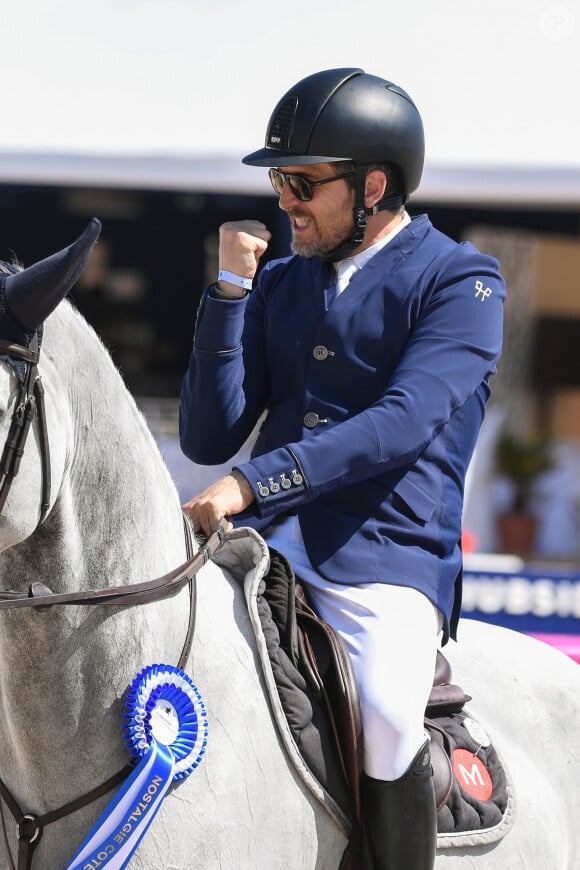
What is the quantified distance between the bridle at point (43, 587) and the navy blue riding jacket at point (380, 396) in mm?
193

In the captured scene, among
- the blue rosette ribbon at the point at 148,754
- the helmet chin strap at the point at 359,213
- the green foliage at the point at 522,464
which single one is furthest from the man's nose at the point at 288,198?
the green foliage at the point at 522,464

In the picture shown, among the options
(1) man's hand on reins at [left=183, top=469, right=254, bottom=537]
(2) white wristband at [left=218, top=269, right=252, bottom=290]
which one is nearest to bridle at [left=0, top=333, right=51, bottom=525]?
(1) man's hand on reins at [left=183, top=469, right=254, bottom=537]

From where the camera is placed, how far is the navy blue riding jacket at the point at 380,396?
84.0 inches

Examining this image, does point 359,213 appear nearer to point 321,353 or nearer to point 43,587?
point 321,353

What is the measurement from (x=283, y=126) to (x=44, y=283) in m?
0.94

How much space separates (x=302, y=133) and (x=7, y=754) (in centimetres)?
145

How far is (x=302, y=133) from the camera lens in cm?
235

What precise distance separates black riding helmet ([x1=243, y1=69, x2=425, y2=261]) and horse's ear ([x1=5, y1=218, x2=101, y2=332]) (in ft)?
2.47

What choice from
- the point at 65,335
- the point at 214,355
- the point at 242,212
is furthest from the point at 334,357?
the point at 242,212

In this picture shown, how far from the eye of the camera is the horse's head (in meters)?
1.66

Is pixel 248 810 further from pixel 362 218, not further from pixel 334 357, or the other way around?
pixel 362 218

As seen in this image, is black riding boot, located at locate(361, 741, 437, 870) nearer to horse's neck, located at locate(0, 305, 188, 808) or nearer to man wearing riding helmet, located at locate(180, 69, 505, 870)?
man wearing riding helmet, located at locate(180, 69, 505, 870)

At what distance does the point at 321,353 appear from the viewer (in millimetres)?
2344

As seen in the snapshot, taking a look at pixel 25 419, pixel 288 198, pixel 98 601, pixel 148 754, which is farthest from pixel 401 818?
pixel 288 198
